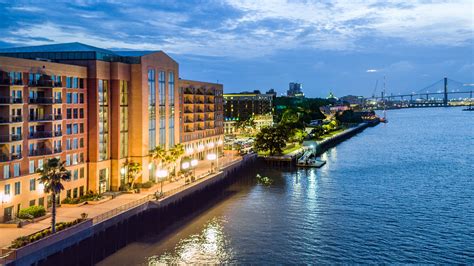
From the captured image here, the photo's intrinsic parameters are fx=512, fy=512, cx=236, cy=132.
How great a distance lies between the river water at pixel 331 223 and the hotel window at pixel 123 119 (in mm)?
12051

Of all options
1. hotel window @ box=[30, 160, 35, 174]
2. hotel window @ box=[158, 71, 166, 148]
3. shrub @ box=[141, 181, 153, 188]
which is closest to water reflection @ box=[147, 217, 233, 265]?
shrub @ box=[141, 181, 153, 188]

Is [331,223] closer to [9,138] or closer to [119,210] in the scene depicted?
[119,210]

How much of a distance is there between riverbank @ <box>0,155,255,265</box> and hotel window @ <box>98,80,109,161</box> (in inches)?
241

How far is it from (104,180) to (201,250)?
711 inches

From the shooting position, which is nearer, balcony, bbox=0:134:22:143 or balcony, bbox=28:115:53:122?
balcony, bbox=0:134:22:143

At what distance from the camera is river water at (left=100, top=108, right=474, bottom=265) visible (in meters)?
43.8

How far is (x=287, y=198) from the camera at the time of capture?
68.1m

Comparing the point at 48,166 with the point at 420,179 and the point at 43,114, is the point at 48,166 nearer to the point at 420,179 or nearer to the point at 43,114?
the point at 43,114

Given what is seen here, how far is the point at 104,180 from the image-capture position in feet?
189

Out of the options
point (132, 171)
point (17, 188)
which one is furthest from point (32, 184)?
point (132, 171)

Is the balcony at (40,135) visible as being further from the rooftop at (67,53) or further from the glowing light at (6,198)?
the rooftop at (67,53)

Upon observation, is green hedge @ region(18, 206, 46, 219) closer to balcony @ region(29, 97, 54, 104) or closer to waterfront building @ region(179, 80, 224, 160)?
balcony @ region(29, 97, 54, 104)

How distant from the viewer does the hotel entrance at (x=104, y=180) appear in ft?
186

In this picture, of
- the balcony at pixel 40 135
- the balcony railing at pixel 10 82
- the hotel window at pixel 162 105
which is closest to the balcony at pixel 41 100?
the balcony railing at pixel 10 82
